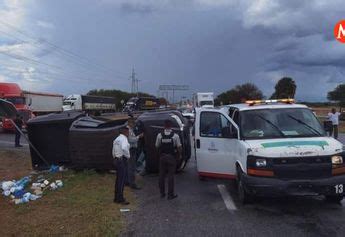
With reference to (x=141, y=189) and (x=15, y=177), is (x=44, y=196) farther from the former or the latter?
(x=15, y=177)

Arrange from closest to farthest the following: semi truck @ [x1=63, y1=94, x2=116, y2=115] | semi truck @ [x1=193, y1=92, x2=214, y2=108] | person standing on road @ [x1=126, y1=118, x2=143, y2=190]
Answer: person standing on road @ [x1=126, y1=118, x2=143, y2=190] < semi truck @ [x1=193, y1=92, x2=214, y2=108] < semi truck @ [x1=63, y1=94, x2=116, y2=115]

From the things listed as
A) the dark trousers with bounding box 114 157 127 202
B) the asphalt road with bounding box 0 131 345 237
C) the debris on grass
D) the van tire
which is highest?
the dark trousers with bounding box 114 157 127 202

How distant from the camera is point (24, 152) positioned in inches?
873

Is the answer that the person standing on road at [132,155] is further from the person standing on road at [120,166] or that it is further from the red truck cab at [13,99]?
the red truck cab at [13,99]

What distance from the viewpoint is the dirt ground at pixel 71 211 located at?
7785 millimetres

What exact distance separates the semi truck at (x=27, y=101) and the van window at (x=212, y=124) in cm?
2525

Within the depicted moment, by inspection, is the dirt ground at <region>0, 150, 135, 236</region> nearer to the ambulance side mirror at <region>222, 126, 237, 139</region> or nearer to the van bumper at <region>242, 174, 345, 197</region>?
the ambulance side mirror at <region>222, 126, 237, 139</region>

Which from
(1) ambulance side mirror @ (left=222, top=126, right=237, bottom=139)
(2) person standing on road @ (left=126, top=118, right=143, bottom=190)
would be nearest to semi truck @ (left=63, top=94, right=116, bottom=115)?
(2) person standing on road @ (left=126, top=118, right=143, bottom=190)

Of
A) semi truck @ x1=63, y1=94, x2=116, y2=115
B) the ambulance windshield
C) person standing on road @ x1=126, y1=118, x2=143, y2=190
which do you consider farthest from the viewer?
semi truck @ x1=63, y1=94, x2=116, y2=115

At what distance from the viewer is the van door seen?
10.3 m

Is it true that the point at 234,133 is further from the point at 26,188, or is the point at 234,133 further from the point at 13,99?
the point at 13,99

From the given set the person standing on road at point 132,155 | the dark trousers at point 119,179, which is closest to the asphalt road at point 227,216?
the dark trousers at point 119,179

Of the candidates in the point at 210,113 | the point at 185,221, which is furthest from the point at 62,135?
the point at 185,221

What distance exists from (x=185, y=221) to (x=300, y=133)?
300 cm
